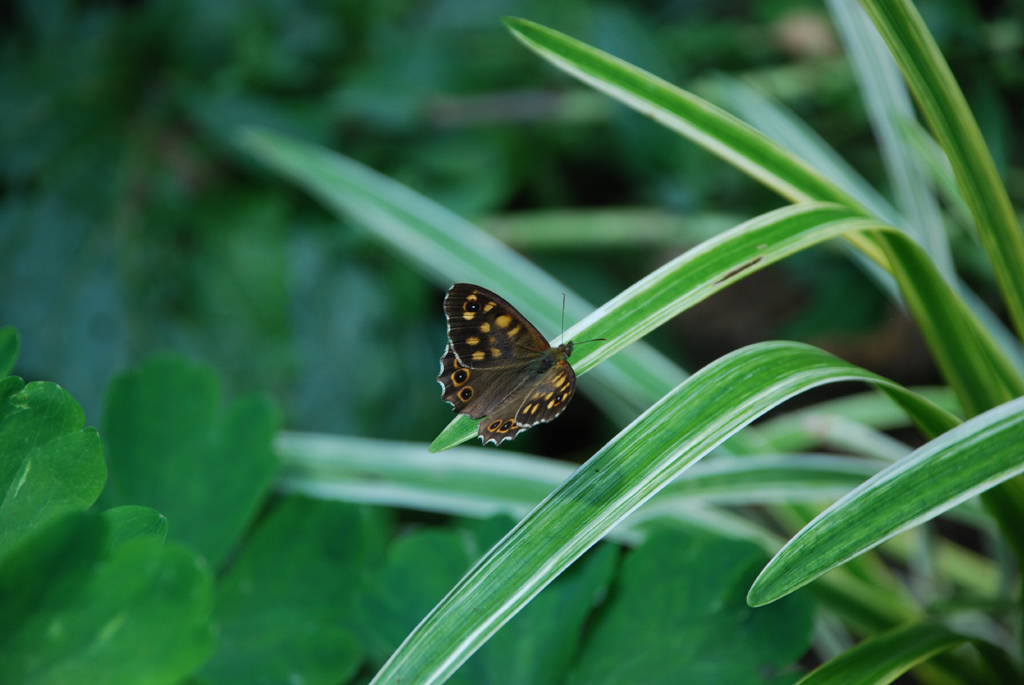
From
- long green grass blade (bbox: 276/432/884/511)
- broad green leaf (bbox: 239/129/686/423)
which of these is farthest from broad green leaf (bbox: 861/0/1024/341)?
broad green leaf (bbox: 239/129/686/423)

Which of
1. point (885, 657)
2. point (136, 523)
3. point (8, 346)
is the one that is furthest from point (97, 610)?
point (885, 657)

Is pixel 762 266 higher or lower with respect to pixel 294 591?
higher

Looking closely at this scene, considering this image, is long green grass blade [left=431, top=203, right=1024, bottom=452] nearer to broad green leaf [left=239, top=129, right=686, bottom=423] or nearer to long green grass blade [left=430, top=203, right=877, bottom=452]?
long green grass blade [left=430, top=203, right=877, bottom=452]

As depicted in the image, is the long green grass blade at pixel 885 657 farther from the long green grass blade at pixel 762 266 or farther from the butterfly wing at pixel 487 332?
the butterfly wing at pixel 487 332

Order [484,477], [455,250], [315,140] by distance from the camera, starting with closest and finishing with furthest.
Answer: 1. [484,477]
2. [455,250]
3. [315,140]

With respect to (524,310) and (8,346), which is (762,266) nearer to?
(524,310)

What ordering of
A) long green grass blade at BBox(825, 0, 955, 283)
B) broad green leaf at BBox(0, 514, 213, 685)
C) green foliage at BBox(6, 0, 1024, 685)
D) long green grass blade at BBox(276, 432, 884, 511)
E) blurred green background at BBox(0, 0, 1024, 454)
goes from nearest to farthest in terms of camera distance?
broad green leaf at BBox(0, 514, 213, 685), green foliage at BBox(6, 0, 1024, 685), long green grass blade at BBox(276, 432, 884, 511), long green grass blade at BBox(825, 0, 955, 283), blurred green background at BBox(0, 0, 1024, 454)
